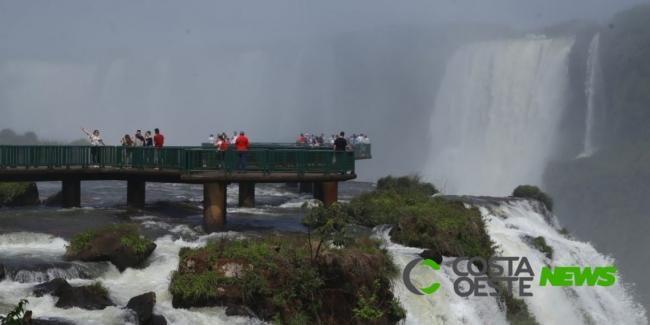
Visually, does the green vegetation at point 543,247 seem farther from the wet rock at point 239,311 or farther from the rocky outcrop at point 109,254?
the rocky outcrop at point 109,254

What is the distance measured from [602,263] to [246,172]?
38.8 feet

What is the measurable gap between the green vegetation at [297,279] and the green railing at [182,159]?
16.9ft

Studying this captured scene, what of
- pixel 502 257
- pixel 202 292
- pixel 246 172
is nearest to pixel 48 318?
pixel 202 292

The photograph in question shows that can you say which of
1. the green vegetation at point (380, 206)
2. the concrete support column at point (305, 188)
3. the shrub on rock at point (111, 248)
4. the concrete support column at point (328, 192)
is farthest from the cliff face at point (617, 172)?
the shrub on rock at point (111, 248)

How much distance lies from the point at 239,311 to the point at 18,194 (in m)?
14.5

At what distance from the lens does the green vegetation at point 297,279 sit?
15.7m

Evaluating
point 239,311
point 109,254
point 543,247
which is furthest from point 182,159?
point 543,247

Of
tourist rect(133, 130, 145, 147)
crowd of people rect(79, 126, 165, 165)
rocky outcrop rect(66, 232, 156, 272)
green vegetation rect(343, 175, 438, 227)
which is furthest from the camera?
tourist rect(133, 130, 145, 147)

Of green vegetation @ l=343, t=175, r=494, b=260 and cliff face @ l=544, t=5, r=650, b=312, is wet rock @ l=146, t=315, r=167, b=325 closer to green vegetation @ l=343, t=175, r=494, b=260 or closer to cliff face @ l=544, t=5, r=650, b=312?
green vegetation @ l=343, t=175, r=494, b=260

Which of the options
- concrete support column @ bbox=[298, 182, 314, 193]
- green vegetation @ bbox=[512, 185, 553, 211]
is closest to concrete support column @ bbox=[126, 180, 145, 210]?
concrete support column @ bbox=[298, 182, 314, 193]

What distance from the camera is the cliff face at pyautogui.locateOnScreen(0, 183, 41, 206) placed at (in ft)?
87.9

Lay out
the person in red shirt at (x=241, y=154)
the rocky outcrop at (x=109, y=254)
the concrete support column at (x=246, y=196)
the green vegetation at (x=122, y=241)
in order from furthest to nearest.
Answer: the concrete support column at (x=246, y=196) < the person in red shirt at (x=241, y=154) < the green vegetation at (x=122, y=241) < the rocky outcrop at (x=109, y=254)

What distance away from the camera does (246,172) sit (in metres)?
22.8

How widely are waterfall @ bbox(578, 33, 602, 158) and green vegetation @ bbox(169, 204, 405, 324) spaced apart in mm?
57894
